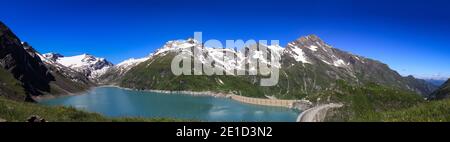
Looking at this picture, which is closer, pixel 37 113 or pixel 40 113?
pixel 37 113
